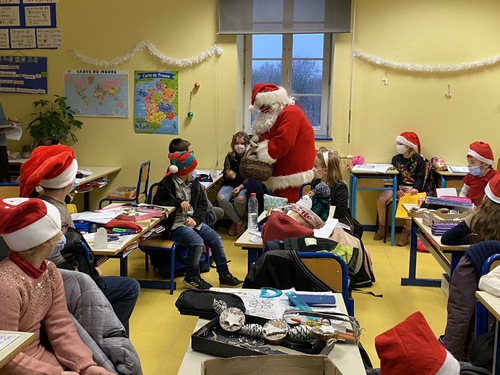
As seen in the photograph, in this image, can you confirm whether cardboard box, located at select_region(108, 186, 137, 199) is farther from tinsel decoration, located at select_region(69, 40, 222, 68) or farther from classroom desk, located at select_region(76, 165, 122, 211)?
tinsel decoration, located at select_region(69, 40, 222, 68)

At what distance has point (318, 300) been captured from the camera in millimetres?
2203

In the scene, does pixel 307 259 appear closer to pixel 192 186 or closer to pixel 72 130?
pixel 192 186

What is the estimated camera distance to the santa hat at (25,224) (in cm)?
194

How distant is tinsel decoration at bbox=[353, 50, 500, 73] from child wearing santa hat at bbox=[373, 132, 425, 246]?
2.34ft

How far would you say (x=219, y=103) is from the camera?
20.8 feet

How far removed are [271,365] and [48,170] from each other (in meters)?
1.56

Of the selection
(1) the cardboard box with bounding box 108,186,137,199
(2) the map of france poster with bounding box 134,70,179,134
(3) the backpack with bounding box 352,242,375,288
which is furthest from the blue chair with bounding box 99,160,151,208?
(3) the backpack with bounding box 352,242,375,288

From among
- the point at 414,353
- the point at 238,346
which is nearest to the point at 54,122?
the point at 238,346

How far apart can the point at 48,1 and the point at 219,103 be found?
7.47 feet

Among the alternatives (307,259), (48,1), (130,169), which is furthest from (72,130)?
(307,259)

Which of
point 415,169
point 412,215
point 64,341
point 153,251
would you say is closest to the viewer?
point 64,341

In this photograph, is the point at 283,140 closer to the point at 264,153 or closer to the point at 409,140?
the point at 264,153

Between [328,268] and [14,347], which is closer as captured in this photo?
[14,347]

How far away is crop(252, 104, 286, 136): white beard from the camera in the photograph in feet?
14.5
